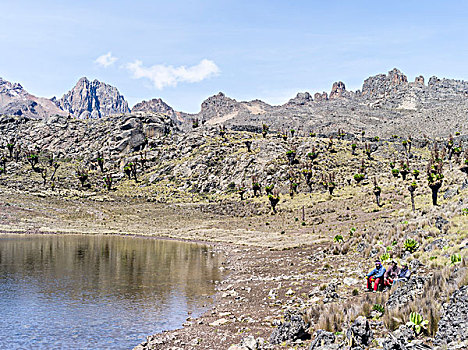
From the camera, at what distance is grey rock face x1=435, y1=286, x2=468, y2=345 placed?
10070 mm

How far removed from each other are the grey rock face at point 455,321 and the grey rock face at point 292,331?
5108mm

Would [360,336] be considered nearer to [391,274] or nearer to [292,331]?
[292,331]

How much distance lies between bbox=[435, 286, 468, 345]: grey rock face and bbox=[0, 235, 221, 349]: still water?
13.6 metres

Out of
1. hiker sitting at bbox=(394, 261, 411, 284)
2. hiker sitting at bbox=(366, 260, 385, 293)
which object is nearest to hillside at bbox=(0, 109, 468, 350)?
hiker sitting at bbox=(394, 261, 411, 284)

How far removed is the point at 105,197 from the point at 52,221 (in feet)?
135

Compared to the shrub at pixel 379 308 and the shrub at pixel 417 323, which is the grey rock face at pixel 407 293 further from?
the shrub at pixel 417 323

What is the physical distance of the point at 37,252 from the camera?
4950 cm

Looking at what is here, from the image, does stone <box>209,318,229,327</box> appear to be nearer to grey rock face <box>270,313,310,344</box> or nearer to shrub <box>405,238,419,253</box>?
grey rock face <box>270,313,310,344</box>

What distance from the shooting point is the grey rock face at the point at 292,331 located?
14.2 m

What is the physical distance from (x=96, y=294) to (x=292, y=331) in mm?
18787

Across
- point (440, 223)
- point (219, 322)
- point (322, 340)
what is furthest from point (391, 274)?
point (440, 223)

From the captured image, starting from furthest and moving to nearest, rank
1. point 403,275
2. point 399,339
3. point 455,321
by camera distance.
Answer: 1. point 403,275
2. point 399,339
3. point 455,321

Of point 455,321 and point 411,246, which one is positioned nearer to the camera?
point 455,321

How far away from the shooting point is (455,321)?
10.5 m
